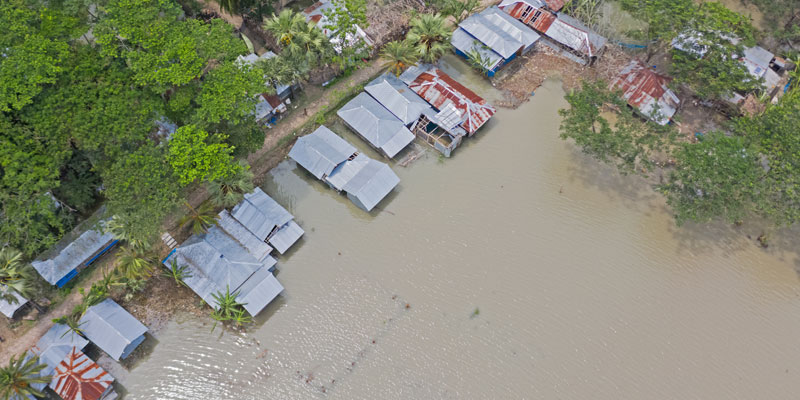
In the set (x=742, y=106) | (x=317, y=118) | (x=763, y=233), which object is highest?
(x=742, y=106)

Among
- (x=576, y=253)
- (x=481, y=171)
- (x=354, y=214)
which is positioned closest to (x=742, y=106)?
(x=576, y=253)

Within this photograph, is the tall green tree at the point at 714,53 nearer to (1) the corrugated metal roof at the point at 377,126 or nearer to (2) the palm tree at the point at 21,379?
(1) the corrugated metal roof at the point at 377,126

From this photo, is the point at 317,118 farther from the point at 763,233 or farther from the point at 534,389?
the point at 763,233

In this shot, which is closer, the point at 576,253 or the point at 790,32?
the point at 576,253

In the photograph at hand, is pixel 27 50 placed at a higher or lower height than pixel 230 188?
higher

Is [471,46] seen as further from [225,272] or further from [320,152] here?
[225,272]

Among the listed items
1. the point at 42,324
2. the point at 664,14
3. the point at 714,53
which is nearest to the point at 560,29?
the point at 664,14

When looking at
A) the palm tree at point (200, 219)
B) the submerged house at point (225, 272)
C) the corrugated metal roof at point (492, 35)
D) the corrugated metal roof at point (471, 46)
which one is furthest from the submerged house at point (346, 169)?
the corrugated metal roof at point (492, 35)
